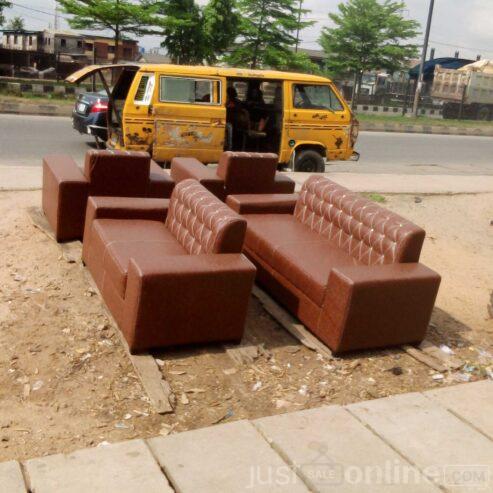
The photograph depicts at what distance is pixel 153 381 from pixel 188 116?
6.90 meters

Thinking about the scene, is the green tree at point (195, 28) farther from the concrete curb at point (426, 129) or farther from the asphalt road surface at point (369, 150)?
the asphalt road surface at point (369, 150)

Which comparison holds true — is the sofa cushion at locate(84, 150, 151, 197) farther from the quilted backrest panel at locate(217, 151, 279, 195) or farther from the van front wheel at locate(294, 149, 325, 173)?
the van front wheel at locate(294, 149, 325, 173)

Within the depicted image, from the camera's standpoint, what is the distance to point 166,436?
3502 millimetres

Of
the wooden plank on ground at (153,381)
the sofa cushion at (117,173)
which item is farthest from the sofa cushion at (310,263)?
the sofa cushion at (117,173)

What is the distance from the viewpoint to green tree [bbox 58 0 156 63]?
76.1ft

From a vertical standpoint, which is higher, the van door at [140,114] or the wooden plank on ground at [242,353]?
the van door at [140,114]

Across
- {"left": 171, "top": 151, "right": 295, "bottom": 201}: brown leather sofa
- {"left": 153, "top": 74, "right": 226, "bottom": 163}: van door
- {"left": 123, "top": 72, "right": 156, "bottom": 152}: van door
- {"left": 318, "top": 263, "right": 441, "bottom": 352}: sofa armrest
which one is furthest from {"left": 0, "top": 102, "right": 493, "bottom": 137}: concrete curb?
{"left": 318, "top": 263, "right": 441, "bottom": 352}: sofa armrest

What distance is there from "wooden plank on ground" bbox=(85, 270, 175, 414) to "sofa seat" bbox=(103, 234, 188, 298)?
44cm

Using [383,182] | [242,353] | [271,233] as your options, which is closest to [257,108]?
[383,182]

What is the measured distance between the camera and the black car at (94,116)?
1229 cm

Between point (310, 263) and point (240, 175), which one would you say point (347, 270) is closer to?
point (310, 263)

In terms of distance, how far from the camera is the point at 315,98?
11062 mm

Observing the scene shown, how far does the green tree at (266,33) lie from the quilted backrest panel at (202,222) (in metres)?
23.8

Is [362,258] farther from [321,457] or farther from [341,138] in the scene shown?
[341,138]
